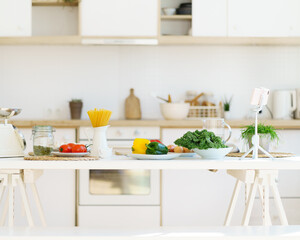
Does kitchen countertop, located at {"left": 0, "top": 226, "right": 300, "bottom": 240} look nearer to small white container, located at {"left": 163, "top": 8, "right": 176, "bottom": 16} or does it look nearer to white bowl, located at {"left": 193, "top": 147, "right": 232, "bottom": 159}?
white bowl, located at {"left": 193, "top": 147, "right": 232, "bottom": 159}

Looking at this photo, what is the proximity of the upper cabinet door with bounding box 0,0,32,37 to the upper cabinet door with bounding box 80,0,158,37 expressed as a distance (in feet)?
1.62

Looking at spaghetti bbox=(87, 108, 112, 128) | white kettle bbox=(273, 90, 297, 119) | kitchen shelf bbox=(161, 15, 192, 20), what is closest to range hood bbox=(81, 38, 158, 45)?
kitchen shelf bbox=(161, 15, 192, 20)

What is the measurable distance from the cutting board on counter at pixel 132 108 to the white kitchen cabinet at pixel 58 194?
0.72 meters

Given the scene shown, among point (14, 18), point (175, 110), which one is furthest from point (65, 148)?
point (14, 18)

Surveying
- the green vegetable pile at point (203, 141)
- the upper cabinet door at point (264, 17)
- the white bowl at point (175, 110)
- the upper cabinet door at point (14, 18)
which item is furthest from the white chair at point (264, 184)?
the upper cabinet door at point (14, 18)

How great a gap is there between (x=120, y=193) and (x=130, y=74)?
1236mm

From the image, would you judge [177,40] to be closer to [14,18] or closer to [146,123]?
[146,123]

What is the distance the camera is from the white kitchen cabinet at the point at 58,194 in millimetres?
3715

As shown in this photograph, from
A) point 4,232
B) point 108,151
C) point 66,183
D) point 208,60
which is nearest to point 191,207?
point 66,183

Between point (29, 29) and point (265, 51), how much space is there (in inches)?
87.5

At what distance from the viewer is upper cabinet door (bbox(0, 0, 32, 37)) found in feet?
13.1

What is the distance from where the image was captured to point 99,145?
2.19 meters

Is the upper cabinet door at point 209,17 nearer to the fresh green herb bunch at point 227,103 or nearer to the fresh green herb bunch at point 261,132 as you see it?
the fresh green herb bunch at point 227,103

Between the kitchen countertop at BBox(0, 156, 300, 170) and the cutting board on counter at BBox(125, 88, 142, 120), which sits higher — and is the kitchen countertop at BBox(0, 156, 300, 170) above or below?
below
